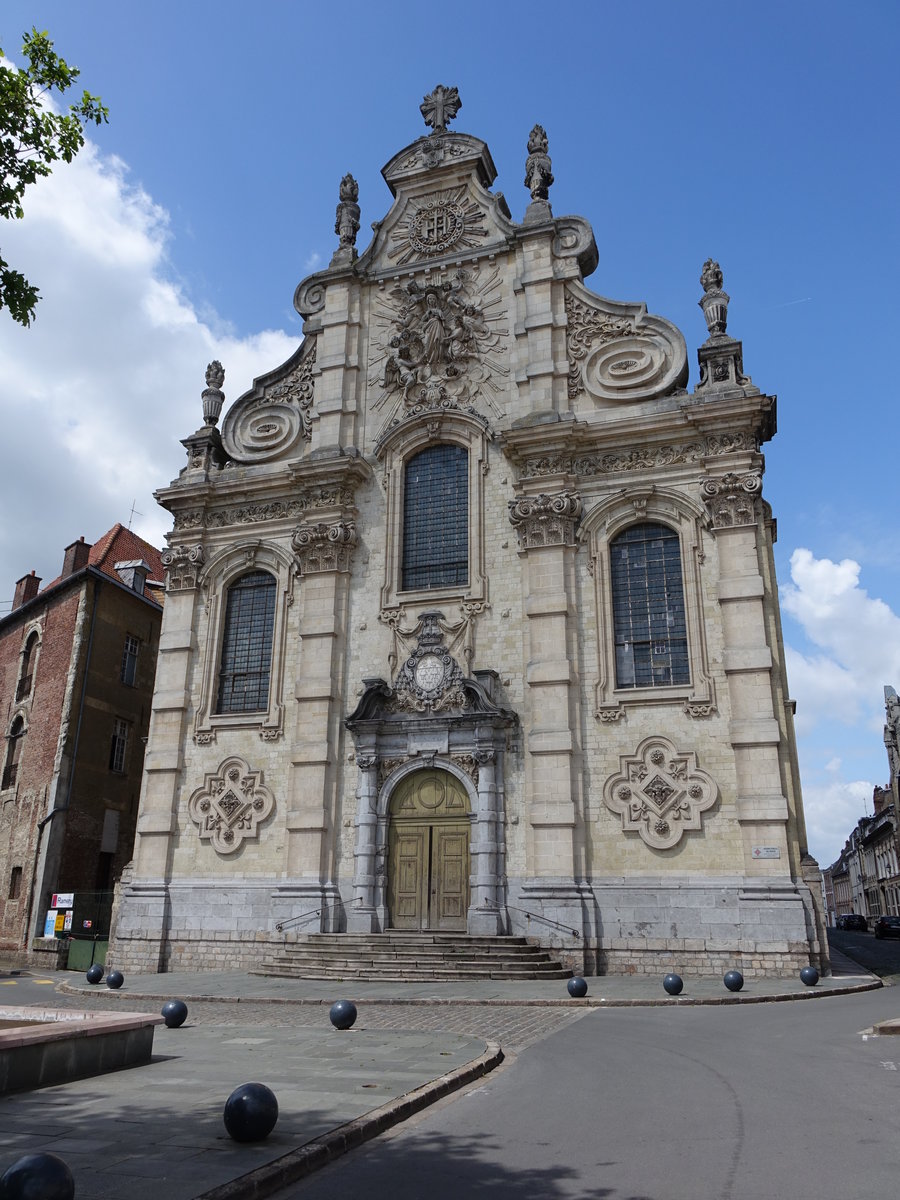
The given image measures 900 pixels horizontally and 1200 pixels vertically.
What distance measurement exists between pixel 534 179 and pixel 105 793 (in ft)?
71.6

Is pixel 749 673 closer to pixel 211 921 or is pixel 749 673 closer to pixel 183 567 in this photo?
pixel 211 921

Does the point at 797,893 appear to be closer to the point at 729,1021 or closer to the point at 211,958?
the point at 729,1021

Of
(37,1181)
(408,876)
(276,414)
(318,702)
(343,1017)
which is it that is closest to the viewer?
(37,1181)

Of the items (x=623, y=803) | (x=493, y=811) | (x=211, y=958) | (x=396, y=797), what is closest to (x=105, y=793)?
(x=211, y=958)

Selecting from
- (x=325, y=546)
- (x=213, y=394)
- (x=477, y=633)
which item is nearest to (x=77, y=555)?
(x=213, y=394)

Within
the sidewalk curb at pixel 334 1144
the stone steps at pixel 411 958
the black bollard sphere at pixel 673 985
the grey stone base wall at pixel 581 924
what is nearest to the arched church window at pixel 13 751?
the grey stone base wall at pixel 581 924

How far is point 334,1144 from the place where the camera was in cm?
638

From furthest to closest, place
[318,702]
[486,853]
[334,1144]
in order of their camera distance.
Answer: [318,702] → [486,853] → [334,1144]

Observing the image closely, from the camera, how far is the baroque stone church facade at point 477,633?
19625mm

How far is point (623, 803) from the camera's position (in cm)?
2005

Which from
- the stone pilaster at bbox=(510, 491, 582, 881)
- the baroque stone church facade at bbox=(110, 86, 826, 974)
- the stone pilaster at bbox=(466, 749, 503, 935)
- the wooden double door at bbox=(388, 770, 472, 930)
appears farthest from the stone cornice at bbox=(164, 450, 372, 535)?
the stone pilaster at bbox=(466, 749, 503, 935)

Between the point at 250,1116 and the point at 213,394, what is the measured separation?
23.6m

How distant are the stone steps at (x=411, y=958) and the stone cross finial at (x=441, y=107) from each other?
72.7ft

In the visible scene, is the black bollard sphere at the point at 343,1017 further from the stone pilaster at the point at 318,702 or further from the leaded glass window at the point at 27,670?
the leaded glass window at the point at 27,670
